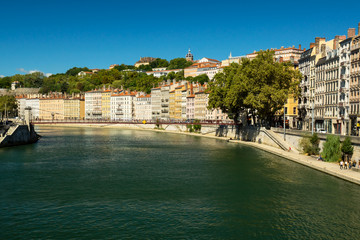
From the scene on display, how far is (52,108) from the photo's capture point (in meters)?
180

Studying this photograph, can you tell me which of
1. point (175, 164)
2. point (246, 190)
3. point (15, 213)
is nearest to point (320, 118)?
point (175, 164)

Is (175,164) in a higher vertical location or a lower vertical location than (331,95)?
lower

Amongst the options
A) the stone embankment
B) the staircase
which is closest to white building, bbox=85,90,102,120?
the stone embankment

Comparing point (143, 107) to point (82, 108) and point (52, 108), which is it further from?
point (52, 108)

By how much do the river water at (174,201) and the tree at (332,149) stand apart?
294 cm

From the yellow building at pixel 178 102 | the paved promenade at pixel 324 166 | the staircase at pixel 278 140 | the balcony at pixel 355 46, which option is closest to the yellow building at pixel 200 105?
the yellow building at pixel 178 102

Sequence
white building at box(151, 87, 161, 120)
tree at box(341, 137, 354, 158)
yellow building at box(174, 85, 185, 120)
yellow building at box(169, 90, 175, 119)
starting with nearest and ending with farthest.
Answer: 1. tree at box(341, 137, 354, 158)
2. yellow building at box(174, 85, 185, 120)
3. yellow building at box(169, 90, 175, 119)
4. white building at box(151, 87, 161, 120)

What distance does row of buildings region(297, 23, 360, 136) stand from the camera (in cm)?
5238

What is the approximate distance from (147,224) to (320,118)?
46.6 meters

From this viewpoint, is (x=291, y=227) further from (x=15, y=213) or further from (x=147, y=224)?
(x=15, y=213)

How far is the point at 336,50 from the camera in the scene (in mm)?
57250

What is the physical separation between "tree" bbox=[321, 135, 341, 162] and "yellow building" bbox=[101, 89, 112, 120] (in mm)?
129669

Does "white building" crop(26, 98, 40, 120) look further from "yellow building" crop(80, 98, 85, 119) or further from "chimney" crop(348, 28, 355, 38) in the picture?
"chimney" crop(348, 28, 355, 38)

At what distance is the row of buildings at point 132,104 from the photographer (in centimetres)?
12444
